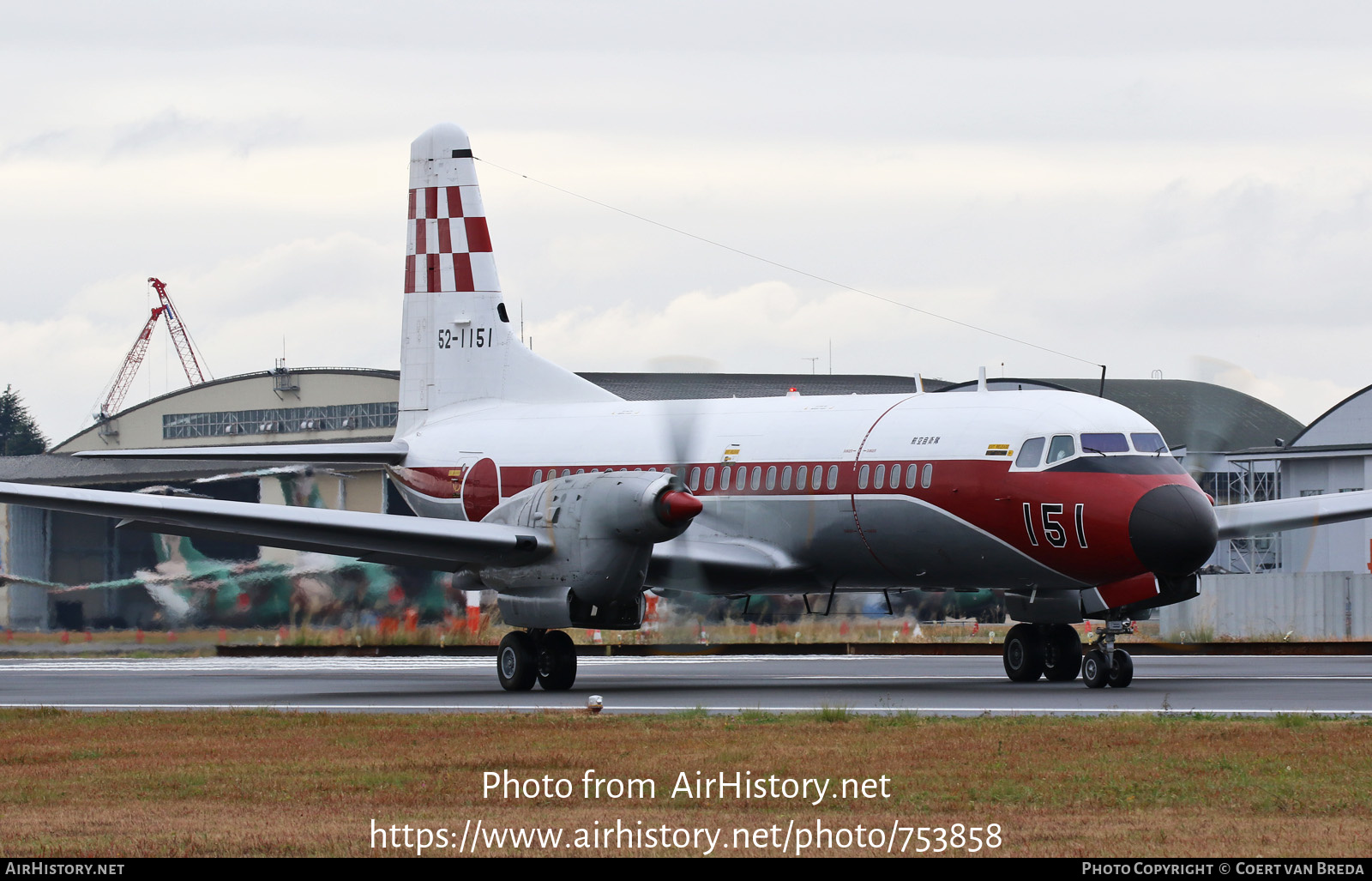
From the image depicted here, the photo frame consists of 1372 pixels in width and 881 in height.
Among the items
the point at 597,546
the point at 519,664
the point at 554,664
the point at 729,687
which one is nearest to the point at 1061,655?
the point at 729,687

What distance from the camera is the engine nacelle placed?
829 inches

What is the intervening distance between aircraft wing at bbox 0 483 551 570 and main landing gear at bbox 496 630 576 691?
1.09 metres

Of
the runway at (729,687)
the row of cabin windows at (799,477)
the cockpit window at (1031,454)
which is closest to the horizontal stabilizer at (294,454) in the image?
the runway at (729,687)

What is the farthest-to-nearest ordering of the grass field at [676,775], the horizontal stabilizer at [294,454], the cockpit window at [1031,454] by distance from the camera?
the horizontal stabilizer at [294,454]
the cockpit window at [1031,454]
the grass field at [676,775]

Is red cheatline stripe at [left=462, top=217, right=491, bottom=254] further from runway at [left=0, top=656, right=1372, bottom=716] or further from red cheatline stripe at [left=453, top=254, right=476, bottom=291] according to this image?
runway at [left=0, top=656, right=1372, bottom=716]

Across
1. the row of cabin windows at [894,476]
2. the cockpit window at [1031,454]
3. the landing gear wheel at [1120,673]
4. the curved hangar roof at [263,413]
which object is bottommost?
the landing gear wheel at [1120,673]

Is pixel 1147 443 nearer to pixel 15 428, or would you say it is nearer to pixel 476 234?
pixel 476 234

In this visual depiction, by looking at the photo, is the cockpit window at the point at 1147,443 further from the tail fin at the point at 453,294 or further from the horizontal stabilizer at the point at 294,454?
the horizontal stabilizer at the point at 294,454

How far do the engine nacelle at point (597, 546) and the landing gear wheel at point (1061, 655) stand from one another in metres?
5.51

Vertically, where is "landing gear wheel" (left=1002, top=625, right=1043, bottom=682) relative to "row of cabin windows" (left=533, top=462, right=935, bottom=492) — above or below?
below

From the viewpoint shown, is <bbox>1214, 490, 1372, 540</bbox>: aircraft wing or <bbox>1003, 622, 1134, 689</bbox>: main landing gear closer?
<bbox>1003, 622, 1134, 689</bbox>: main landing gear

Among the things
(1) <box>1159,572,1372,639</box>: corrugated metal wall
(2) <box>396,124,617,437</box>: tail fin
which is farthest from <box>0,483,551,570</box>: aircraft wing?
(1) <box>1159,572,1372,639</box>: corrugated metal wall

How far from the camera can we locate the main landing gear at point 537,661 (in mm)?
22484
